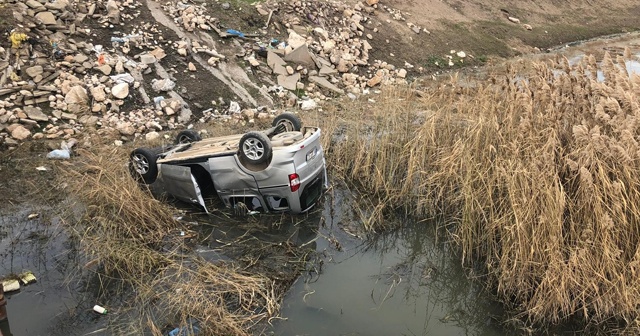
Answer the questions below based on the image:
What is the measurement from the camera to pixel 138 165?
6.73 meters

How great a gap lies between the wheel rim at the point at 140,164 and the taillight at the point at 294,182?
1964 mm

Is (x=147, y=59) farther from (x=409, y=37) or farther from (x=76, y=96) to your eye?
(x=409, y=37)

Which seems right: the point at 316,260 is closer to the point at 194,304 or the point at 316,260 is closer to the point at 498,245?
the point at 194,304

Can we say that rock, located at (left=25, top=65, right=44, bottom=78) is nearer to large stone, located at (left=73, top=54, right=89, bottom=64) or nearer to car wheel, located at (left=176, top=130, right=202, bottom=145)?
large stone, located at (left=73, top=54, right=89, bottom=64)

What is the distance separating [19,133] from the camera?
8.11 m

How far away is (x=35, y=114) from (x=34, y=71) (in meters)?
1.01

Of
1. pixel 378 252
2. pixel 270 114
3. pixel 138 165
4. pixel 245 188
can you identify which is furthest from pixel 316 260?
pixel 270 114

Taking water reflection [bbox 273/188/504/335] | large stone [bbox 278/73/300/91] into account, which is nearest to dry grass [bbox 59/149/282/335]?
water reflection [bbox 273/188/504/335]

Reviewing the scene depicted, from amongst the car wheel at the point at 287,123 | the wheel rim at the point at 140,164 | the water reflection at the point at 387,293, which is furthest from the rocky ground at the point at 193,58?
the water reflection at the point at 387,293

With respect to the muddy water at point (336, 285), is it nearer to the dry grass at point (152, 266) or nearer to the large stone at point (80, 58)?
the dry grass at point (152, 266)

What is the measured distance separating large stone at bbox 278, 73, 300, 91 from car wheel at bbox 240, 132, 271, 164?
524 cm

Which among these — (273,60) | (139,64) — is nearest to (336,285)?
(139,64)

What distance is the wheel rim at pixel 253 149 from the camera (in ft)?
19.4

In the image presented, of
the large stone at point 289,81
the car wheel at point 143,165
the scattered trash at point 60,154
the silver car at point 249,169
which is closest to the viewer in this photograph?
the silver car at point 249,169
